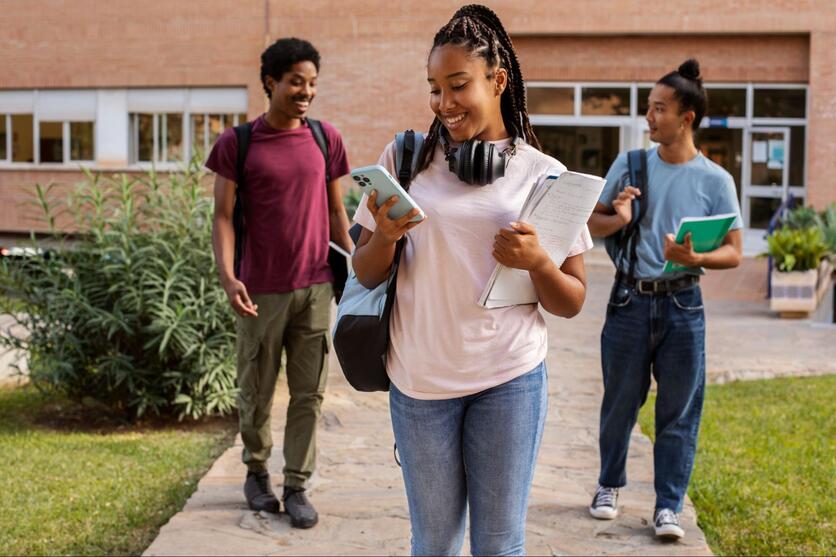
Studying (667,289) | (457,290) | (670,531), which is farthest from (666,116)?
(457,290)

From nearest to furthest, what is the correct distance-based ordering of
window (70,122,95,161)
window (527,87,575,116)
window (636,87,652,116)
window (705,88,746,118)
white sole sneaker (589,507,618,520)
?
1. white sole sneaker (589,507,618,520)
2. window (705,88,746,118)
3. window (636,87,652,116)
4. window (527,87,575,116)
5. window (70,122,95,161)

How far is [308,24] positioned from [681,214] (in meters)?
19.5

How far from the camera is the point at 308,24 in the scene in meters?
23.0

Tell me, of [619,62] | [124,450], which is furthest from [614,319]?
[619,62]

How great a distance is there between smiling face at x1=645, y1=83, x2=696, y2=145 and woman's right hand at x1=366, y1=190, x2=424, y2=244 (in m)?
2.14

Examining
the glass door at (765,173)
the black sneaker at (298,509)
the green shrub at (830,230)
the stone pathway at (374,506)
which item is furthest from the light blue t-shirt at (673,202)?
the glass door at (765,173)

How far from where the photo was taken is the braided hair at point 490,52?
2.77 metres

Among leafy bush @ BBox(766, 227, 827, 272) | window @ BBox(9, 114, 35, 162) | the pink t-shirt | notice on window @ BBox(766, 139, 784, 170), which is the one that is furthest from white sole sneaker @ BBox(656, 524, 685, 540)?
window @ BBox(9, 114, 35, 162)

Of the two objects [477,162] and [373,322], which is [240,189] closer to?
[373,322]

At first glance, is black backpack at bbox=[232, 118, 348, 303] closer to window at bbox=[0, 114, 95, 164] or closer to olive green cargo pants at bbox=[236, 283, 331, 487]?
olive green cargo pants at bbox=[236, 283, 331, 487]

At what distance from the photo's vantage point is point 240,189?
4.63 meters

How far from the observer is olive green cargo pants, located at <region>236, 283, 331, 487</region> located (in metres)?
4.65

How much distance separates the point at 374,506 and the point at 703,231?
1977 mm

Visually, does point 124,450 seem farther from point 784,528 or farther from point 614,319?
point 784,528
